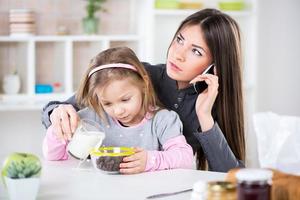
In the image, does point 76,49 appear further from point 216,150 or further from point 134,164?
point 134,164

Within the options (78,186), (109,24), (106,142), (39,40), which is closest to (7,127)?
(39,40)

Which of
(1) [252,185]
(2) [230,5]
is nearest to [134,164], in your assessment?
(1) [252,185]

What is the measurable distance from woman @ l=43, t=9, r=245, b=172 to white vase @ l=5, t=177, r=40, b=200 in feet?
2.00

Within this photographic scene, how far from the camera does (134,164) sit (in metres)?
1.85

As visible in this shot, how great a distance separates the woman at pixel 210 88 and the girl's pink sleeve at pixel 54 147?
0.35ft

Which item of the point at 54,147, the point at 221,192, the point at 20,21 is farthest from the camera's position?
the point at 20,21

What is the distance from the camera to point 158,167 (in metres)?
1.92

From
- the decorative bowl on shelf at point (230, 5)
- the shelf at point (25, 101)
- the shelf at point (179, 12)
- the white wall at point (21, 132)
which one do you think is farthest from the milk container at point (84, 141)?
the decorative bowl on shelf at point (230, 5)

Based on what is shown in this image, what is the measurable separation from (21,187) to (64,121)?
495 mm

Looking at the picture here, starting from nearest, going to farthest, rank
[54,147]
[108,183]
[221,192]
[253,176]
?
[253,176], [221,192], [108,183], [54,147]

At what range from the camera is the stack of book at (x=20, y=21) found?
4.14 metres

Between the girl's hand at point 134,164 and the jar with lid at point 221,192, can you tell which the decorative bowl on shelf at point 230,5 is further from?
the jar with lid at point 221,192

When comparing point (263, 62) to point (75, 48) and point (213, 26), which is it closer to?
point (75, 48)

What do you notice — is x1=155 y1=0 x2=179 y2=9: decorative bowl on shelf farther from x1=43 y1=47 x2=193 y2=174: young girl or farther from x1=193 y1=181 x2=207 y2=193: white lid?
x1=193 y1=181 x2=207 y2=193: white lid
